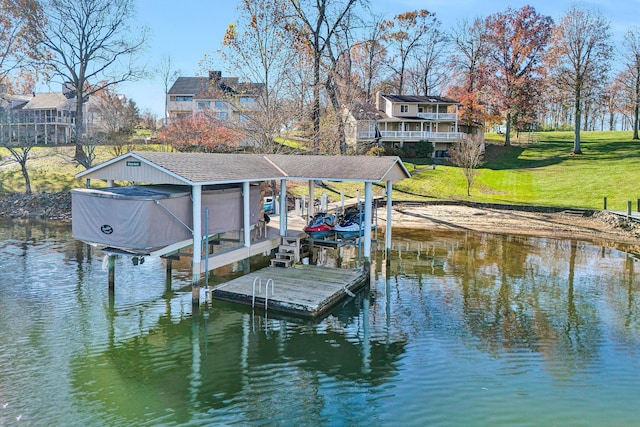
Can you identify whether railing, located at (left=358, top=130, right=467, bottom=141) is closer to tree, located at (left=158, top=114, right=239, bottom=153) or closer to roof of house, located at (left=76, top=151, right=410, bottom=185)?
tree, located at (left=158, top=114, right=239, bottom=153)

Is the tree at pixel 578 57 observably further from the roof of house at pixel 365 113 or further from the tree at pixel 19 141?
the tree at pixel 19 141

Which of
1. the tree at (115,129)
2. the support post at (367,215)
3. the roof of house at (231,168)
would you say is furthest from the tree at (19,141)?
the support post at (367,215)

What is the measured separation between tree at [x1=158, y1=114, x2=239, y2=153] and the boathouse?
2198 cm

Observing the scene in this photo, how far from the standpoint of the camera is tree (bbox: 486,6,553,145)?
5419 cm

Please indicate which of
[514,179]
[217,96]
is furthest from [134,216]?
[514,179]

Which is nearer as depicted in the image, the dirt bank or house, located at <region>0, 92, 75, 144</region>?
the dirt bank

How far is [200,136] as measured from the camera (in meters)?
42.2

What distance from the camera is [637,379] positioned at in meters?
11.3

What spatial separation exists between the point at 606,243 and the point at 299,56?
22.3m

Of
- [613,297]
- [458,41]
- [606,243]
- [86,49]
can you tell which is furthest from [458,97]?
[613,297]

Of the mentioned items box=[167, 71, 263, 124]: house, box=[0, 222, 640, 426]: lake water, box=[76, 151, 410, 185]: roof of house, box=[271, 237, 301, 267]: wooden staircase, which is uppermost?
box=[167, 71, 263, 124]: house

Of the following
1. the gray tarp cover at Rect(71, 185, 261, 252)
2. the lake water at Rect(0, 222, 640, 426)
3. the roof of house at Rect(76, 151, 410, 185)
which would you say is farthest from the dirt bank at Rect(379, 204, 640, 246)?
the gray tarp cover at Rect(71, 185, 261, 252)

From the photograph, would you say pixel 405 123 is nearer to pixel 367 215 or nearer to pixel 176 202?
pixel 367 215

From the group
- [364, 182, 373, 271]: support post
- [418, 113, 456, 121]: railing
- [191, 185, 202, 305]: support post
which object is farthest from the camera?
[418, 113, 456, 121]: railing
